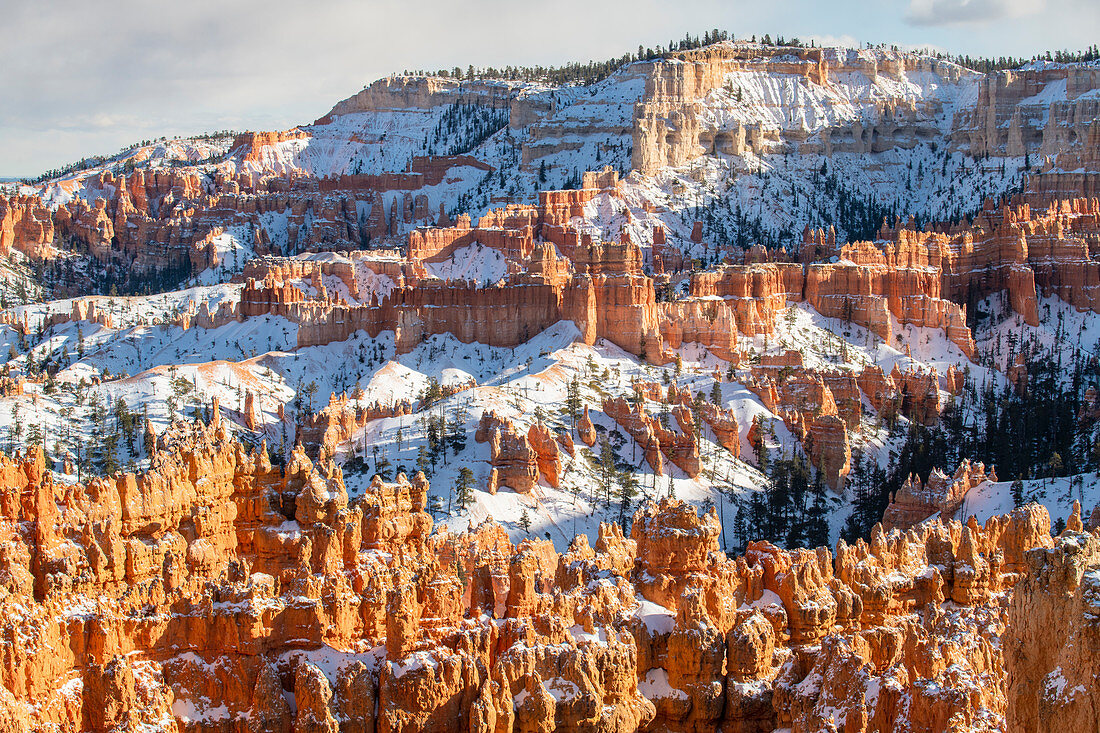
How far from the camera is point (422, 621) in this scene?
3409 centimetres

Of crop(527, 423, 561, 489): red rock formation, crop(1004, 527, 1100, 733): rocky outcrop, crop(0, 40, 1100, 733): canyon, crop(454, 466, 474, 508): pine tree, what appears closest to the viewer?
crop(1004, 527, 1100, 733): rocky outcrop

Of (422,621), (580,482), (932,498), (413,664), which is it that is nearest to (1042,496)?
(932,498)

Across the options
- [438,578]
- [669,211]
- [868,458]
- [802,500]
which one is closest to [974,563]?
[438,578]

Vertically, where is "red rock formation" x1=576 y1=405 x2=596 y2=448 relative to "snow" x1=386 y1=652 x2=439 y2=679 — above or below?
below

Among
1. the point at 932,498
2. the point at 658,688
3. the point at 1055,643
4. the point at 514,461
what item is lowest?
the point at 932,498

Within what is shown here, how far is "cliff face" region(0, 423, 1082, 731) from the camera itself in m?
28.8

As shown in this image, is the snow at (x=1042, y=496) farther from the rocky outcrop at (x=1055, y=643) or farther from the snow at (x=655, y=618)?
the rocky outcrop at (x=1055, y=643)

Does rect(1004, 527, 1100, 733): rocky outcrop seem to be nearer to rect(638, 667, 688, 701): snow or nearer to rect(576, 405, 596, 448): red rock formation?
rect(638, 667, 688, 701): snow

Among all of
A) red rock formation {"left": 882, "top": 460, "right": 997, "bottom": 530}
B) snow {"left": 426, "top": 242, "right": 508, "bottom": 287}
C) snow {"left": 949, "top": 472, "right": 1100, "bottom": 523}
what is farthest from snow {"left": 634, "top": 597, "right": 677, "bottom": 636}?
snow {"left": 426, "top": 242, "right": 508, "bottom": 287}

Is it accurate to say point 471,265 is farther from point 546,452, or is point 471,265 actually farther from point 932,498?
point 932,498

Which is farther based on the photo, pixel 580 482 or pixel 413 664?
pixel 580 482

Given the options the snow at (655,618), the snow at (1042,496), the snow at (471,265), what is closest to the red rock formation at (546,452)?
the snow at (1042,496)

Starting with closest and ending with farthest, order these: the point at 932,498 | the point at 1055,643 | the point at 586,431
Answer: the point at 1055,643, the point at 932,498, the point at 586,431

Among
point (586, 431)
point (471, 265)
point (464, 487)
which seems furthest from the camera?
point (471, 265)
